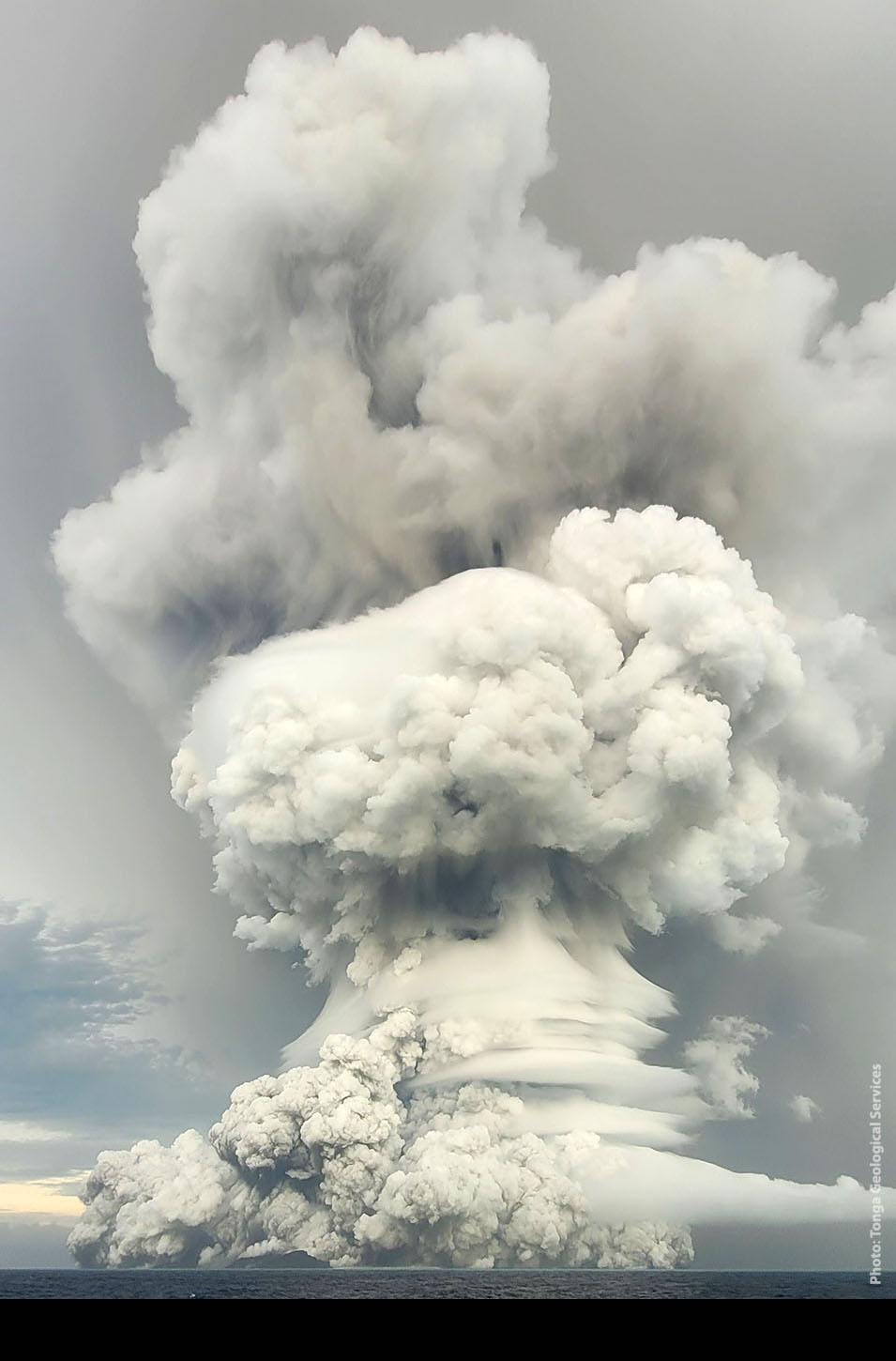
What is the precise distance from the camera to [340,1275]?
11569 centimetres

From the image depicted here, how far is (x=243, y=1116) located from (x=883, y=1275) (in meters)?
125

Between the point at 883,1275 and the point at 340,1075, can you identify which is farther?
the point at 883,1275
